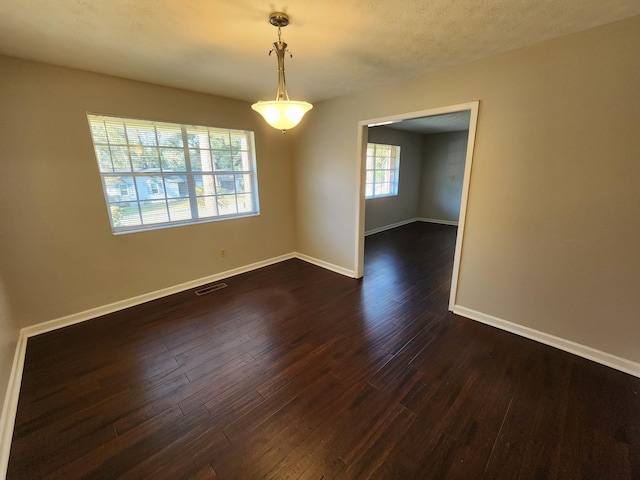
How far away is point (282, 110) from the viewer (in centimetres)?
163

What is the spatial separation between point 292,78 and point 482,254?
260cm

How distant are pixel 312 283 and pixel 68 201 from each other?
273 cm

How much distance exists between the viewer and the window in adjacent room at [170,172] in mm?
2824

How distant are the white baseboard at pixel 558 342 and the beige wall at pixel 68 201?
3.41 m

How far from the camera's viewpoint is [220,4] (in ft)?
5.07

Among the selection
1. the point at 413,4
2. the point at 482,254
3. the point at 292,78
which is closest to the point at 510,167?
the point at 482,254

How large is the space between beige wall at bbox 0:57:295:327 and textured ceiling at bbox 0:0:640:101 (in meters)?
0.27

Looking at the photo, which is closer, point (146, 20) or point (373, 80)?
point (146, 20)

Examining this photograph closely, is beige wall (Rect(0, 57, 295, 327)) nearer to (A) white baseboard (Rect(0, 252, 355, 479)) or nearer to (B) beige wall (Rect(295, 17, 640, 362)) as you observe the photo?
(A) white baseboard (Rect(0, 252, 355, 479))

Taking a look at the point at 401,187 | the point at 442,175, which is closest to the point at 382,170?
Result: the point at 401,187

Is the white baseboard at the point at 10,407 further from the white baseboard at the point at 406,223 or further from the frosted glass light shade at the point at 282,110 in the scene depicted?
the white baseboard at the point at 406,223

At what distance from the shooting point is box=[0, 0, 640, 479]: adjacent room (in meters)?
1.55

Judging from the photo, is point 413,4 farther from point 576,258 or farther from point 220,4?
point 576,258

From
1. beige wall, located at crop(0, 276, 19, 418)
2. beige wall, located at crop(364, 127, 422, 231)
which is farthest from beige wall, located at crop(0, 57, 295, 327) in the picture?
beige wall, located at crop(364, 127, 422, 231)
